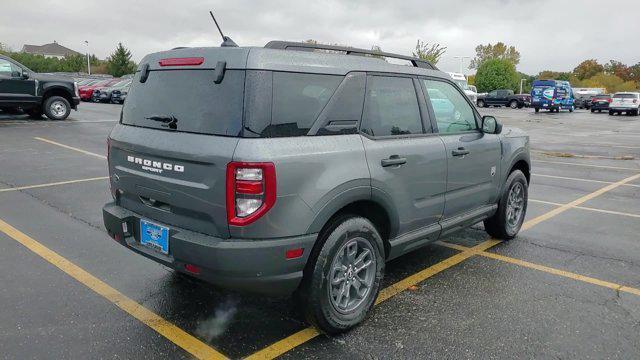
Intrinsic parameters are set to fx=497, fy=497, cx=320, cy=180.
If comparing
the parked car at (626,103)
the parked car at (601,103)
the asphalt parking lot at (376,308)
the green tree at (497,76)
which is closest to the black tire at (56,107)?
the asphalt parking lot at (376,308)

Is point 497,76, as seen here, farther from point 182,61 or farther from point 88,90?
point 182,61

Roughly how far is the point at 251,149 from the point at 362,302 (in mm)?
Result: 1384

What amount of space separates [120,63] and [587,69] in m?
81.0

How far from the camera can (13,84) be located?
586 inches

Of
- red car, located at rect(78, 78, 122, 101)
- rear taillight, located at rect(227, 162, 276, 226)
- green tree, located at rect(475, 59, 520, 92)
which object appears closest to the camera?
rear taillight, located at rect(227, 162, 276, 226)

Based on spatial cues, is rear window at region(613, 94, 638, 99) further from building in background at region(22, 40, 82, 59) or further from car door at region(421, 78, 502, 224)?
building in background at region(22, 40, 82, 59)

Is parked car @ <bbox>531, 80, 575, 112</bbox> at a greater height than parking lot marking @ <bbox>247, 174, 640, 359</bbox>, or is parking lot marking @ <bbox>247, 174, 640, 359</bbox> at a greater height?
parked car @ <bbox>531, 80, 575, 112</bbox>

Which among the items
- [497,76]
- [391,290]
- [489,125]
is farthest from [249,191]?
[497,76]

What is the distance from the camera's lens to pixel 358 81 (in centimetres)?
342

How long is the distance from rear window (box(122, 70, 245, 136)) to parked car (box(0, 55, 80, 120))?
13.7 metres

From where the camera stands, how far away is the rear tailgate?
283cm

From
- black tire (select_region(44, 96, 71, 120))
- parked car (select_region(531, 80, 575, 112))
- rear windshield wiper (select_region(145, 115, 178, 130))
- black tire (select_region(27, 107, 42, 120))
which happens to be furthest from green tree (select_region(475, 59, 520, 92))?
rear windshield wiper (select_region(145, 115, 178, 130))

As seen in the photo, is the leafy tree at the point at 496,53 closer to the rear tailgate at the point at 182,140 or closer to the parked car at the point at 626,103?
the parked car at the point at 626,103

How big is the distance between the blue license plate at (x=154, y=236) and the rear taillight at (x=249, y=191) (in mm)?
561
